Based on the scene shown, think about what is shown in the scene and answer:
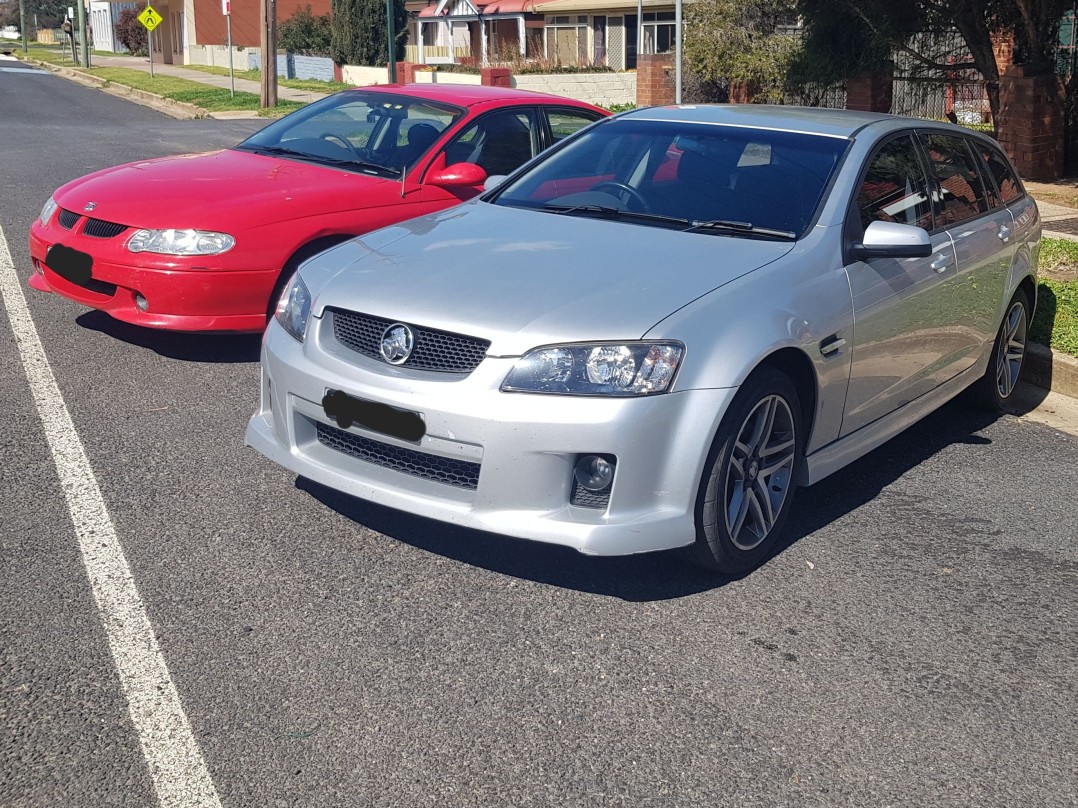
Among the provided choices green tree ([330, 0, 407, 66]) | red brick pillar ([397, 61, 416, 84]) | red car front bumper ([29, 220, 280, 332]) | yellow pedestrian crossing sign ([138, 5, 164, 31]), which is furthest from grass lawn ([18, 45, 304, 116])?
red car front bumper ([29, 220, 280, 332])

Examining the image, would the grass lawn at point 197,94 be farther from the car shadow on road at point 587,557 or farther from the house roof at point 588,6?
the car shadow on road at point 587,557

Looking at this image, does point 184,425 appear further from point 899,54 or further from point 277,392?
point 899,54

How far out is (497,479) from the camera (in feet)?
12.7

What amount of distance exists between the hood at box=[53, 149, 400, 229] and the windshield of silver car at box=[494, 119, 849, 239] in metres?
1.60

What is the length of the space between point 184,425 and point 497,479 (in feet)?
7.77

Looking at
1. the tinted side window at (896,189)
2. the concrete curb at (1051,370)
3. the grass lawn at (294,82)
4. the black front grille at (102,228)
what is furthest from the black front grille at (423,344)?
the grass lawn at (294,82)

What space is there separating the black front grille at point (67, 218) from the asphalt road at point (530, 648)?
5.21 feet

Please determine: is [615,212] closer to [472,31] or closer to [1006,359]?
[1006,359]

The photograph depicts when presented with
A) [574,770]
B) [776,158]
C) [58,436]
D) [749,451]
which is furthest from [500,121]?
[574,770]

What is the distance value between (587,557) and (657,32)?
42000 millimetres

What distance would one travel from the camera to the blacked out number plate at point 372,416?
3.98 m

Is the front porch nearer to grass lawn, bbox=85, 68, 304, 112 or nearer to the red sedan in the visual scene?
grass lawn, bbox=85, 68, 304, 112

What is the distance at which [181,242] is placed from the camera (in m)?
6.37

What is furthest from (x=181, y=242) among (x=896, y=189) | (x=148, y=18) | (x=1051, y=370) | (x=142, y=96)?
(x=148, y=18)
